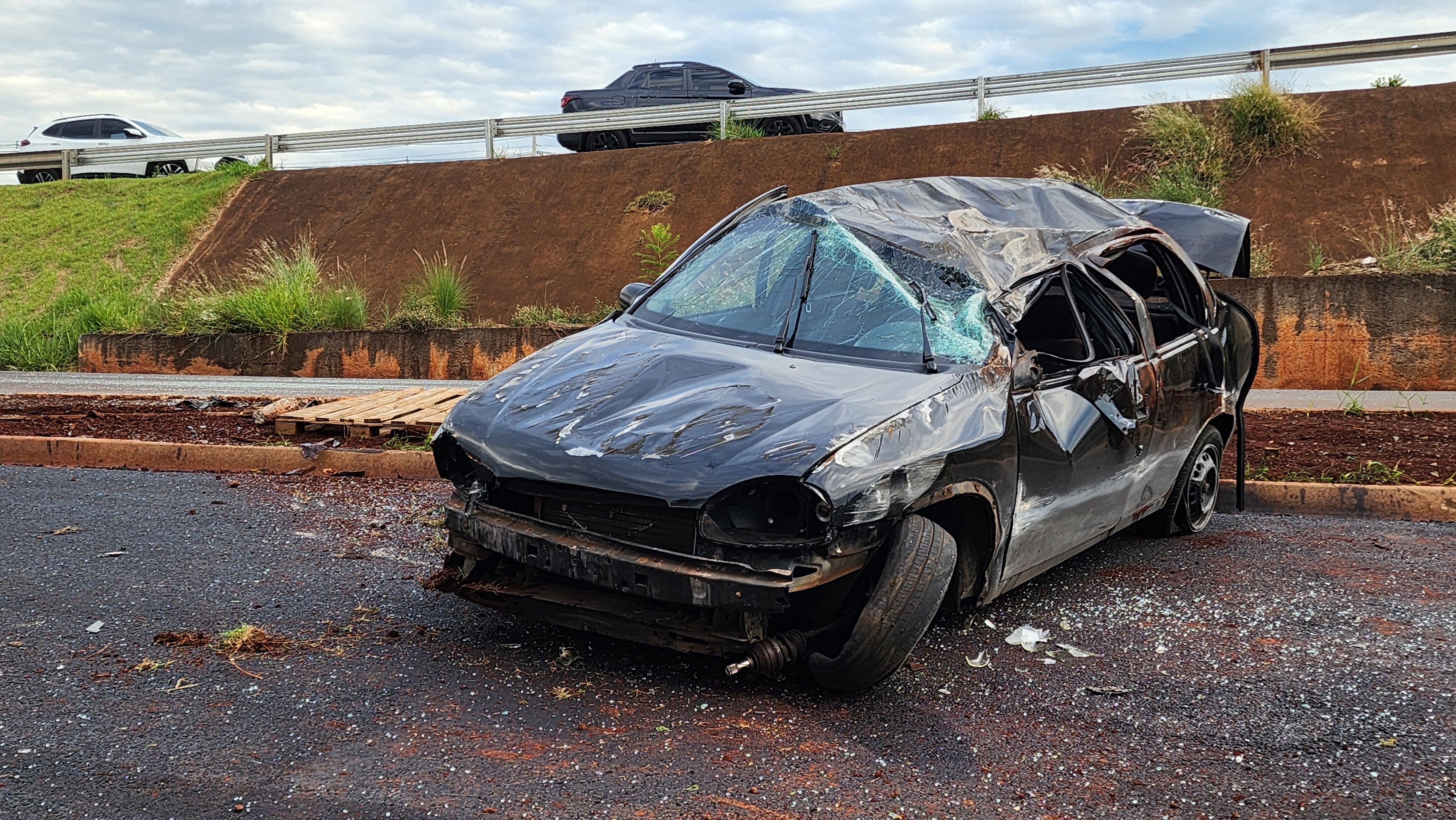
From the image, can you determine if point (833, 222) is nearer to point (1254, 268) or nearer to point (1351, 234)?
point (1254, 268)

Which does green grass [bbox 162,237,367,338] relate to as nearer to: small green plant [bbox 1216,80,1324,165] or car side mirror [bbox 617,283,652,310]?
car side mirror [bbox 617,283,652,310]

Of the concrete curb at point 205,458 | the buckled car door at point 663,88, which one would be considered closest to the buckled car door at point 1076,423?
the concrete curb at point 205,458

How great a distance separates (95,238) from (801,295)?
2316 cm

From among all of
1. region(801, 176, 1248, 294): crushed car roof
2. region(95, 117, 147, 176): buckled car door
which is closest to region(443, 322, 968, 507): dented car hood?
region(801, 176, 1248, 294): crushed car roof

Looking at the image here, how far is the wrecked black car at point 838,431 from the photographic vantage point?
339 centimetres

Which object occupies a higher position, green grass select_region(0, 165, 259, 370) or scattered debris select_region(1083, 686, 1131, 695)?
green grass select_region(0, 165, 259, 370)

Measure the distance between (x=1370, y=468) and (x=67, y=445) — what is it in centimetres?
869

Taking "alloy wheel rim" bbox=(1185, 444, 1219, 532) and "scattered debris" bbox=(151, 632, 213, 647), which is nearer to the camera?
"scattered debris" bbox=(151, 632, 213, 647)

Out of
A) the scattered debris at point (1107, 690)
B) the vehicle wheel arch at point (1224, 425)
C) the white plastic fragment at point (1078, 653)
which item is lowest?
the scattered debris at point (1107, 690)

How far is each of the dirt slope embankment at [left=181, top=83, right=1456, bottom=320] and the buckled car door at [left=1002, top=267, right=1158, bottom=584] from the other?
1074cm

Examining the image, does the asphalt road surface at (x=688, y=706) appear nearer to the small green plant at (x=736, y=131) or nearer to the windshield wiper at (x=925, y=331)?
the windshield wiper at (x=925, y=331)

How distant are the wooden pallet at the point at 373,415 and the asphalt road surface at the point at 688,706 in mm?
2532

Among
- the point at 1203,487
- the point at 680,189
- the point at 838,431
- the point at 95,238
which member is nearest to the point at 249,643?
the point at 838,431

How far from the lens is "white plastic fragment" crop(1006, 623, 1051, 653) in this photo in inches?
163
